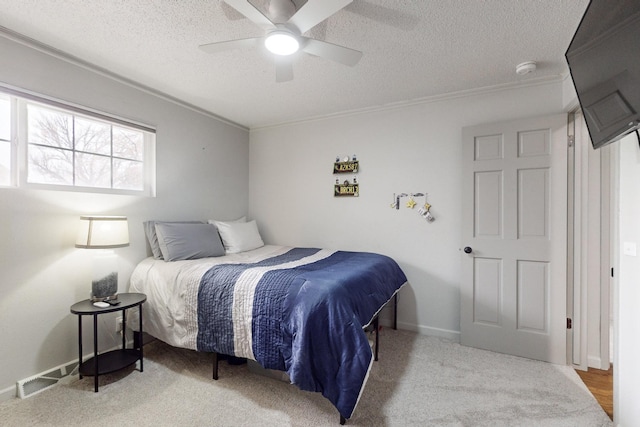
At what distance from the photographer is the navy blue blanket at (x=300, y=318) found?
5.32 feet

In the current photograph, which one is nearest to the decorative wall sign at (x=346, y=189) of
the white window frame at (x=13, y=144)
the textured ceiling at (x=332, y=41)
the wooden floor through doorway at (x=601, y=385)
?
the textured ceiling at (x=332, y=41)

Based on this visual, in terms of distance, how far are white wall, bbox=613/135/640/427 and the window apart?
137 inches

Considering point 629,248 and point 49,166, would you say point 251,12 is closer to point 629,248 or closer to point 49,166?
point 49,166

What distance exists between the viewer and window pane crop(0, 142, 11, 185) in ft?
6.31

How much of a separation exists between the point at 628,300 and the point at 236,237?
3014mm

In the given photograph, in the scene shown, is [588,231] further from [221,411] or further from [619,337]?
[221,411]

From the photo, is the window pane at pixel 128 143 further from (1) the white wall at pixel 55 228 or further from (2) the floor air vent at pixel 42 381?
(2) the floor air vent at pixel 42 381

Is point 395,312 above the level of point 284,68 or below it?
below

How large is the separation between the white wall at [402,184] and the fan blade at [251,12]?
75.3 inches

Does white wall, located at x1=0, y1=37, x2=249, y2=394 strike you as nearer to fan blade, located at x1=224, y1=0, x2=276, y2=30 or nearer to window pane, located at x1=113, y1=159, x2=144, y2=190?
window pane, located at x1=113, y1=159, x2=144, y2=190

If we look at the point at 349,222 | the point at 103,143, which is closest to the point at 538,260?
the point at 349,222

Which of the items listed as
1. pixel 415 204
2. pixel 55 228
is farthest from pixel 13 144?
pixel 415 204

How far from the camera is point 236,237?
3.18 m

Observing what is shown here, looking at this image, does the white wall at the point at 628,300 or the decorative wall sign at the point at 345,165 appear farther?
the decorative wall sign at the point at 345,165
